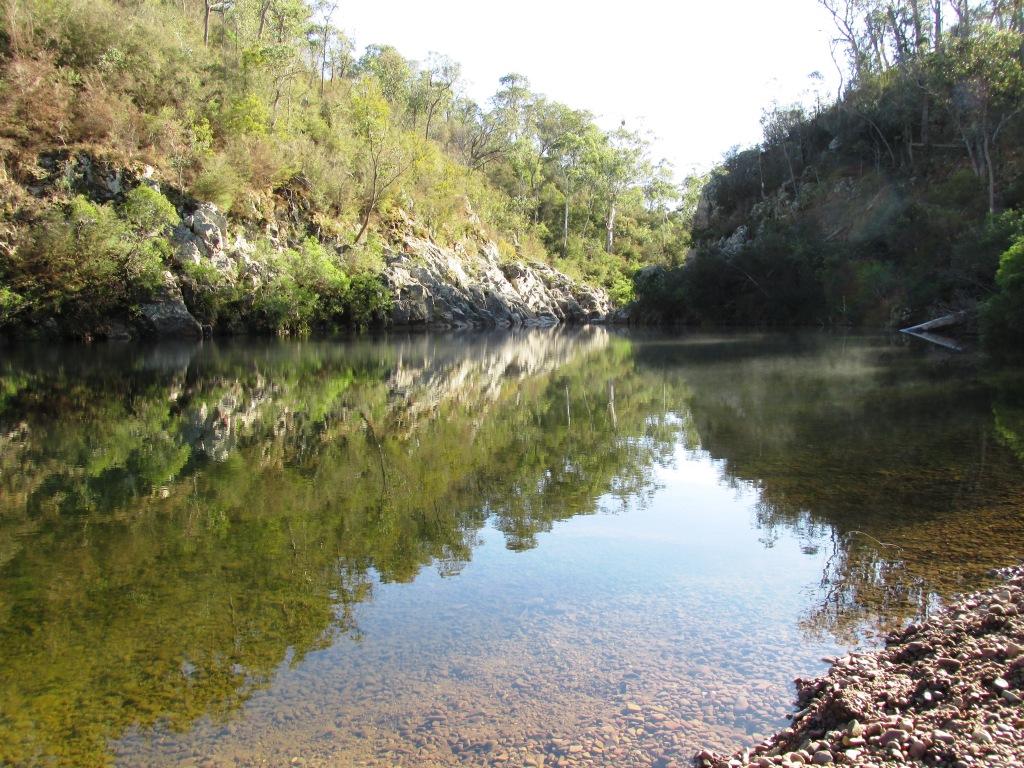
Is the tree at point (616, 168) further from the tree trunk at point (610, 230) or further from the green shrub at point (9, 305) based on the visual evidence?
the green shrub at point (9, 305)

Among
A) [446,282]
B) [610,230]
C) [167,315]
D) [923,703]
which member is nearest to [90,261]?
[167,315]

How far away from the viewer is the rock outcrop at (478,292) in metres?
54.3

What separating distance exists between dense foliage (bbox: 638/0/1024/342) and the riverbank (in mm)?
32994

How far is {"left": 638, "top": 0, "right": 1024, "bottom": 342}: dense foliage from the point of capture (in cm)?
4191

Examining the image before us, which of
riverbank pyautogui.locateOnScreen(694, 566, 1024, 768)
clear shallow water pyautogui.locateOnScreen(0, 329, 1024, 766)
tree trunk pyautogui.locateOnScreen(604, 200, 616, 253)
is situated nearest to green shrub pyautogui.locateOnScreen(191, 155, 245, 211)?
clear shallow water pyautogui.locateOnScreen(0, 329, 1024, 766)

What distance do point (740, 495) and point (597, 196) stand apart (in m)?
81.1

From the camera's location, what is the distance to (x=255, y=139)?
4734cm

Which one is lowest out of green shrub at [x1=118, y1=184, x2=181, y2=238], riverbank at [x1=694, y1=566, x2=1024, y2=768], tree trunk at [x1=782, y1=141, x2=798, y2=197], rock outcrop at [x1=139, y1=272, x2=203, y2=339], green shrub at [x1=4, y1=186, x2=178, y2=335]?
riverbank at [x1=694, y1=566, x2=1024, y2=768]

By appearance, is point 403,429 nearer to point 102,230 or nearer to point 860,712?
point 860,712

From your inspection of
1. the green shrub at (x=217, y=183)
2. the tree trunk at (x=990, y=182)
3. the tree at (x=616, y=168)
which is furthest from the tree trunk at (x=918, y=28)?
the green shrub at (x=217, y=183)

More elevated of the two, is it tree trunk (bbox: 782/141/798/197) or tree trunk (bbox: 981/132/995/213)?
tree trunk (bbox: 782/141/798/197)

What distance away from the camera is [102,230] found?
35.5 metres

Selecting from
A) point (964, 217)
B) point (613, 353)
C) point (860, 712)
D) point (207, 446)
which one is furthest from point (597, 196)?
point (860, 712)

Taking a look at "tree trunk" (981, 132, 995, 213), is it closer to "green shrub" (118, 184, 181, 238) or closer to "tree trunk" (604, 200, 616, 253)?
"green shrub" (118, 184, 181, 238)
